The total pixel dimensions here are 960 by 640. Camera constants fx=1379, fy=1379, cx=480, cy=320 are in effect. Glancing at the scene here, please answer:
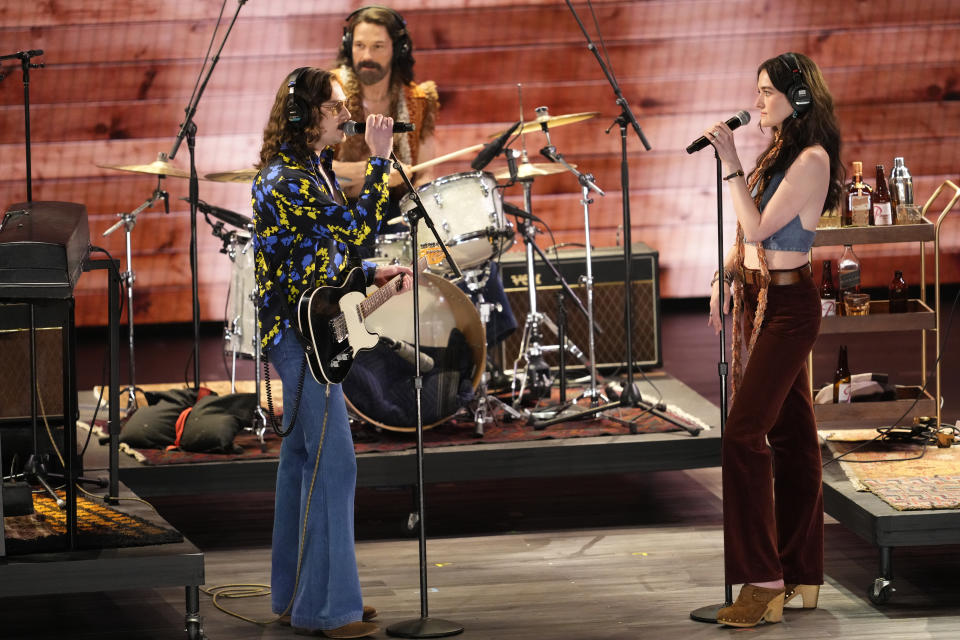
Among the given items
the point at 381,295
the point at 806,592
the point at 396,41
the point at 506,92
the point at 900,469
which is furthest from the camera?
the point at 506,92

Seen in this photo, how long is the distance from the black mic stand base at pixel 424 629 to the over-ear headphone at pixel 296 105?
4.74ft

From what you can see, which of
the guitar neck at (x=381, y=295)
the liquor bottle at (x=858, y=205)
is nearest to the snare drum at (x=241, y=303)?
the guitar neck at (x=381, y=295)

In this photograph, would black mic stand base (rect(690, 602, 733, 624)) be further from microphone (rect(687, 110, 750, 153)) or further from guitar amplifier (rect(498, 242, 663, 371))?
guitar amplifier (rect(498, 242, 663, 371))

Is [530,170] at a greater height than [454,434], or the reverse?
[530,170]

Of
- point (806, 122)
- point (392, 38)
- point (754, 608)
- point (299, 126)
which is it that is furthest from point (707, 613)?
point (392, 38)

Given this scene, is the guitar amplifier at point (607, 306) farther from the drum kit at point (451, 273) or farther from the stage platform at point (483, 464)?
the stage platform at point (483, 464)

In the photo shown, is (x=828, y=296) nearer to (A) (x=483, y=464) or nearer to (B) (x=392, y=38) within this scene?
(A) (x=483, y=464)

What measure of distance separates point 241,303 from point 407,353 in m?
1.20

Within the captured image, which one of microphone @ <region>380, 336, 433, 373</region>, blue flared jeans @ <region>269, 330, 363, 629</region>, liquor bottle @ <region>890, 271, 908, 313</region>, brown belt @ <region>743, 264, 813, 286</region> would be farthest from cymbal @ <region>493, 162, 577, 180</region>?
blue flared jeans @ <region>269, 330, 363, 629</region>

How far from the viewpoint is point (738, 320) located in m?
4.05

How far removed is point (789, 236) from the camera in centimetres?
387

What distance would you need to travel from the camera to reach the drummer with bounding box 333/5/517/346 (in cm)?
557

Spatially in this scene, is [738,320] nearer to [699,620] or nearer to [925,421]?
[699,620]

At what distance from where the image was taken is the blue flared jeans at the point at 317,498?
3.78 metres
